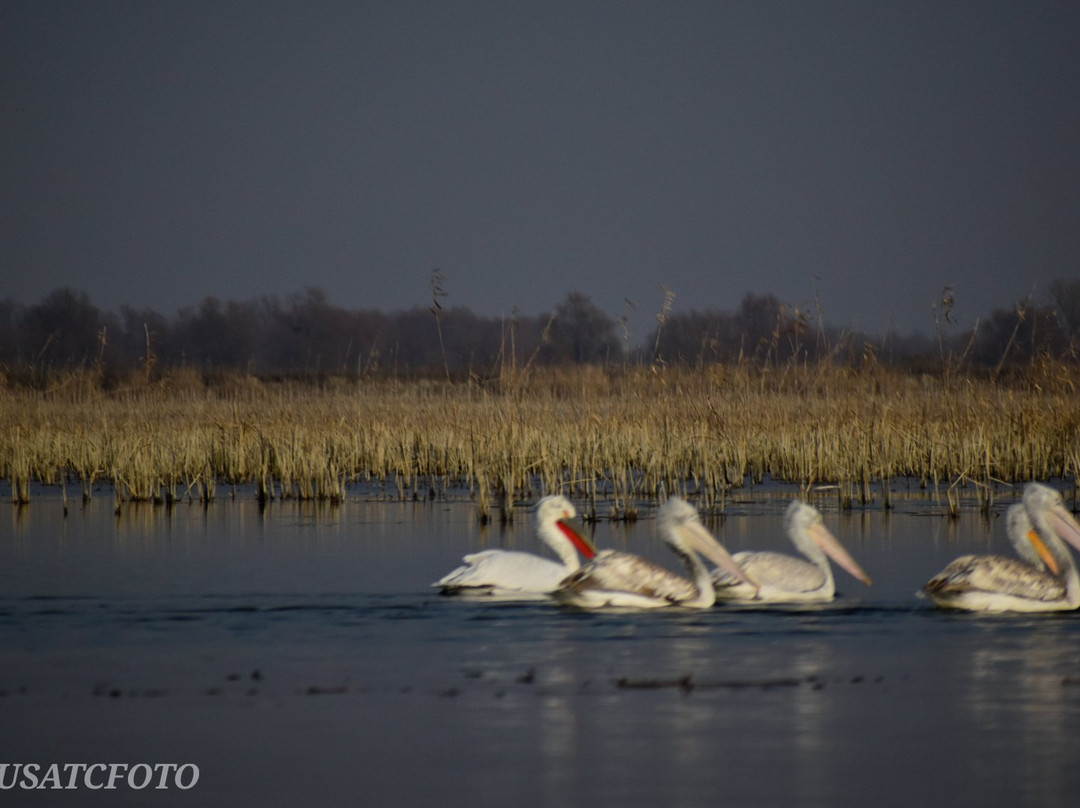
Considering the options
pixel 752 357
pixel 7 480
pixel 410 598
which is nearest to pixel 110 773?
pixel 410 598

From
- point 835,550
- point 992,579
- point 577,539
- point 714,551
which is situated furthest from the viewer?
point 577,539

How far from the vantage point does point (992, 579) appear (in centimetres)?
729

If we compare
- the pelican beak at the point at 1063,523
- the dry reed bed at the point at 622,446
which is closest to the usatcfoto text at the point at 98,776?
the pelican beak at the point at 1063,523

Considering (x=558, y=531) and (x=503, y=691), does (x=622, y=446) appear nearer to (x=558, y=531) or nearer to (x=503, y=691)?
(x=558, y=531)

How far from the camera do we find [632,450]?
43.2 ft

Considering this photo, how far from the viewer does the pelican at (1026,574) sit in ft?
23.9

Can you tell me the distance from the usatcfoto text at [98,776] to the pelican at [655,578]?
3.13 metres

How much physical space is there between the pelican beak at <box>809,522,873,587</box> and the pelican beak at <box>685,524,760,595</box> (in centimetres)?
54

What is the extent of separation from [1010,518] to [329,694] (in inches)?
161

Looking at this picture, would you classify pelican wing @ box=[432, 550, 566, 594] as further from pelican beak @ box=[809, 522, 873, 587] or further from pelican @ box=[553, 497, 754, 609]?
pelican beak @ box=[809, 522, 873, 587]

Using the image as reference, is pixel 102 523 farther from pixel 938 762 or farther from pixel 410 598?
pixel 938 762

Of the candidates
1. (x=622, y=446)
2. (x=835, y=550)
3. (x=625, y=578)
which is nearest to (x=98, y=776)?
(x=625, y=578)

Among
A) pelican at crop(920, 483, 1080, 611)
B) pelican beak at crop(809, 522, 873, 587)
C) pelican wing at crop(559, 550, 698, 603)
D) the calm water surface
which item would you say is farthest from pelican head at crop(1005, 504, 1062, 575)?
pelican wing at crop(559, 550, 698, 603)

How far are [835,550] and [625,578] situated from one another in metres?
1.33
